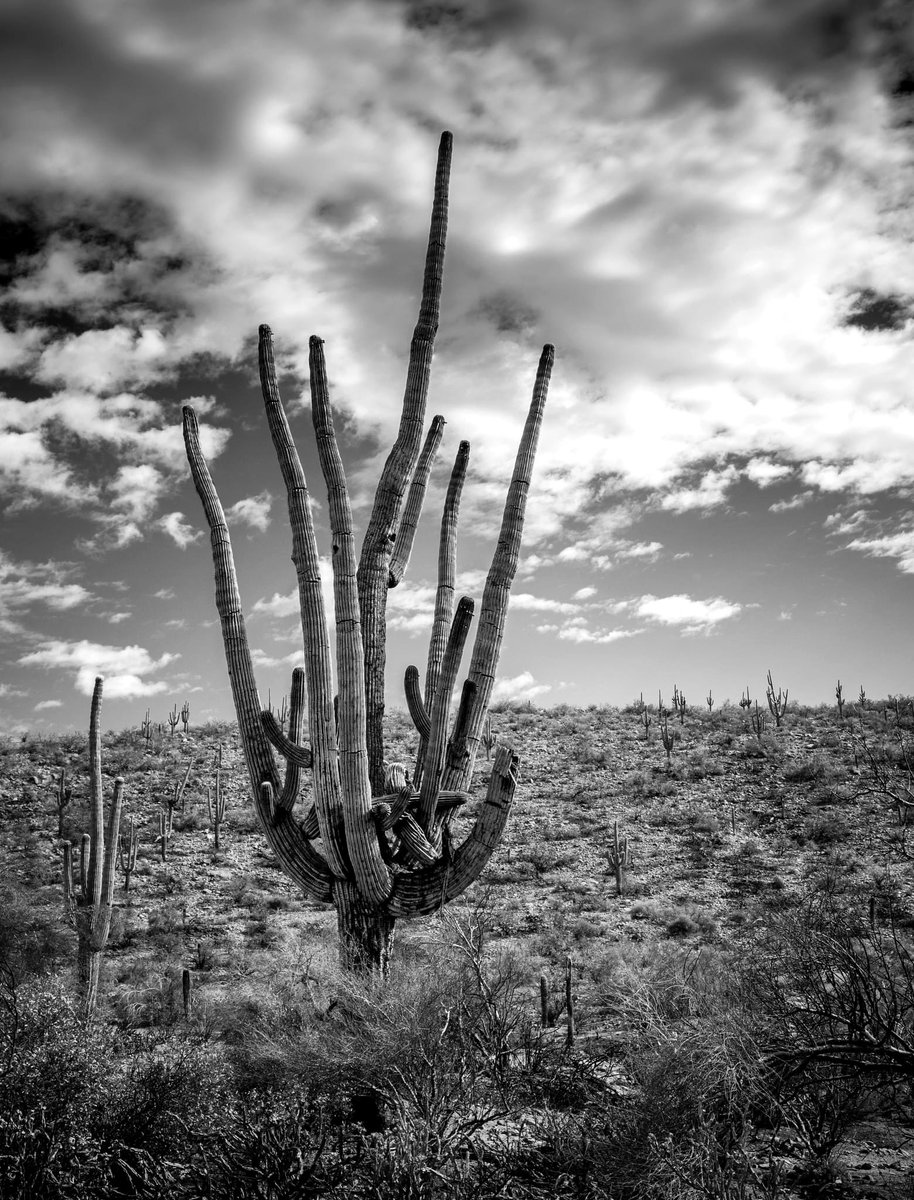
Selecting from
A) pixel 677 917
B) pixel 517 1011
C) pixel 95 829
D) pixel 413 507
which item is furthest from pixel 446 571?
pixel 677 917

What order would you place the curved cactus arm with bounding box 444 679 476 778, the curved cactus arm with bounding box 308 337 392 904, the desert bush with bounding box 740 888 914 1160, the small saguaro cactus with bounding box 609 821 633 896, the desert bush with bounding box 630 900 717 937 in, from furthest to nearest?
the small saguaro cactus with bounding box 609 821 633 896, the desert bush with bounding box 630 900 717 937, the curved cactus arm with bounding box 444 679 476 778, the curved cactus arm with bounding box 308 337 392 904, the desert bush with bounding box 740 888 914 1160

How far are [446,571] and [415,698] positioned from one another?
5.71 feet

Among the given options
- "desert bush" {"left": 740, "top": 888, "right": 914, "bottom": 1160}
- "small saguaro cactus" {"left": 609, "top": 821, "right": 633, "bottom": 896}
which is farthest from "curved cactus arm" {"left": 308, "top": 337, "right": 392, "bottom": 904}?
"small saguaro cactus" {"left": 609, "top": 821, "right": 633, "bottom": 896}

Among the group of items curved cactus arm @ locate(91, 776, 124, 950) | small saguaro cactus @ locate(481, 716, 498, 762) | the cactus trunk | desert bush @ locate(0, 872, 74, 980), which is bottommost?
desert bush @ locate(0, 872, 74, 980)

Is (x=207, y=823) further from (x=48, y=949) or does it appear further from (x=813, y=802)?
(x=813, y=802)

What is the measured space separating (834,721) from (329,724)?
31.7m

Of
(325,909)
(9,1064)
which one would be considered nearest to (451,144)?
(9,1064)

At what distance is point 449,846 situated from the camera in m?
8.42

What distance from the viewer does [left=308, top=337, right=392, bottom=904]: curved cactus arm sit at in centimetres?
Answer: 809

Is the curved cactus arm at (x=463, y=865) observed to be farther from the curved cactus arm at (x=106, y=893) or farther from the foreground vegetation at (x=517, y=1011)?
the curved cactus arm at (x=106, y=893)

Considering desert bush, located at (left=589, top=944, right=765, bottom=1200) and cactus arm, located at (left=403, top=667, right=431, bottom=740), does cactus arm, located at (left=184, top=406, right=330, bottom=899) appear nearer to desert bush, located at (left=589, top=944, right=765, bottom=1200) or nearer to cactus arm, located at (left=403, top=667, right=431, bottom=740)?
cactus arm, located at (left=403, top=667, right=431, bottom=740)

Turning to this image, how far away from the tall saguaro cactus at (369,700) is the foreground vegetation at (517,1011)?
1.15 metres

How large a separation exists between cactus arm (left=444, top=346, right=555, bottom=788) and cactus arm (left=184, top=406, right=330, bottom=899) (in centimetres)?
164

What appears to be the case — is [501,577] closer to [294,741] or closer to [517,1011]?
[294,741]
